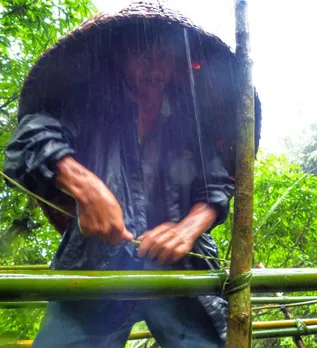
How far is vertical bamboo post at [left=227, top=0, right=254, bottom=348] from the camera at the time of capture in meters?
0.65

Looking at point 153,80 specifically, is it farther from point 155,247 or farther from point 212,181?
point 155,247

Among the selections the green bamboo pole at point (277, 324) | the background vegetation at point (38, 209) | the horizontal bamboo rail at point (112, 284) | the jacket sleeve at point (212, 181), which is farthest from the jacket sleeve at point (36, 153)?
the background vegetation at point (38, 209)

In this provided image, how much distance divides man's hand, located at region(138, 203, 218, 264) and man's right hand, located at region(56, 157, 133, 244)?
0.15ft

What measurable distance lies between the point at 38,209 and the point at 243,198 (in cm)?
247

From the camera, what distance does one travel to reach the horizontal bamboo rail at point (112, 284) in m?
0.66

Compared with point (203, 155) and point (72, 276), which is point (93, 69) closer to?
point (203, 155)

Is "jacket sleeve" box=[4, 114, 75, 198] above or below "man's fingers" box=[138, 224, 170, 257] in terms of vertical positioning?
above

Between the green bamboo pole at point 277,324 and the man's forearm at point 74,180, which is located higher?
the man's forearm at point 74,180

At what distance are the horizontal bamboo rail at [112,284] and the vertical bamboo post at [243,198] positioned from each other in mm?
78

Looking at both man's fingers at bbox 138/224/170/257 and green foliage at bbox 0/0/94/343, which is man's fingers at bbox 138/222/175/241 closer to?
man's fingers at bbox 138/224/170/257

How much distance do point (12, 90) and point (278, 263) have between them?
2.43 metres

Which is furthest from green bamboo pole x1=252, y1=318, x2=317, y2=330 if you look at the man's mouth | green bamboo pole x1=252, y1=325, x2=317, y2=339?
the man's mouth

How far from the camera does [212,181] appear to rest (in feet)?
3.33

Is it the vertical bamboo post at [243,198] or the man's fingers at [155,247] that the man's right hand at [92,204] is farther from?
the vertical bamboo post at [243,198]
